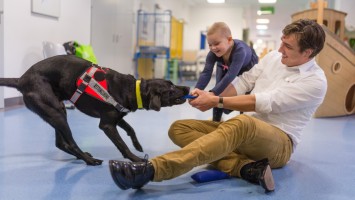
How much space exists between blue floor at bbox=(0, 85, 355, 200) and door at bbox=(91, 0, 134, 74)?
342cm

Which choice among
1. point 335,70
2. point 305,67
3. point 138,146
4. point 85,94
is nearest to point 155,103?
point 85,94

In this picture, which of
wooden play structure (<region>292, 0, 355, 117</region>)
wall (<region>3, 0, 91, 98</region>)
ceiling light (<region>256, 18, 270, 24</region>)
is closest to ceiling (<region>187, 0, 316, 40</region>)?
ceiling light (<region>256, 18, 270, 24</region>)

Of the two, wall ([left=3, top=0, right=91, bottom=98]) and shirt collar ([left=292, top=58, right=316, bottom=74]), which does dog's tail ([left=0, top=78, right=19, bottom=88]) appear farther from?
wall ([left=3, top=0, right=91, bottom=98])

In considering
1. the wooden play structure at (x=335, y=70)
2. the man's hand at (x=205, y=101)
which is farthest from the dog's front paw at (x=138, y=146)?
the wooden play structure at (x=335, y=70)

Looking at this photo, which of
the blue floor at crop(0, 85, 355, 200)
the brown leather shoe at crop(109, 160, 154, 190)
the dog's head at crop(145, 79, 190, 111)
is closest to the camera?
the brown leather shoe at crop(109, 160, 154, 190)

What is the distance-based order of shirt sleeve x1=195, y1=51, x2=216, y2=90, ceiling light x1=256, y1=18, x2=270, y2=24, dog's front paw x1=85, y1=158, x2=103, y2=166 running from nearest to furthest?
dog's front paw x1=85, y1=158, x2=103, y2=166
shirt sleeve x1=195, y1=51, x2=216, y2=90
ceiling light x1=256, y1=18, x2=270, y2=24

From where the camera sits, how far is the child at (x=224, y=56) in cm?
226

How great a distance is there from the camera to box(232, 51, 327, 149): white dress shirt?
1577 millimetres

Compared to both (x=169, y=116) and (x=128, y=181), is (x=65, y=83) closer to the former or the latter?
(x=128, y=181)

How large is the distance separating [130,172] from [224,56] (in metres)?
1.41

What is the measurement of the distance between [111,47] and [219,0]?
22.0ft

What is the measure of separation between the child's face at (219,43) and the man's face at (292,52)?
2.16 feet

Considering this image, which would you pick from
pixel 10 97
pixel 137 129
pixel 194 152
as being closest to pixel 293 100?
pixel 194 152

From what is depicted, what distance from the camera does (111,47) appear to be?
672cm
